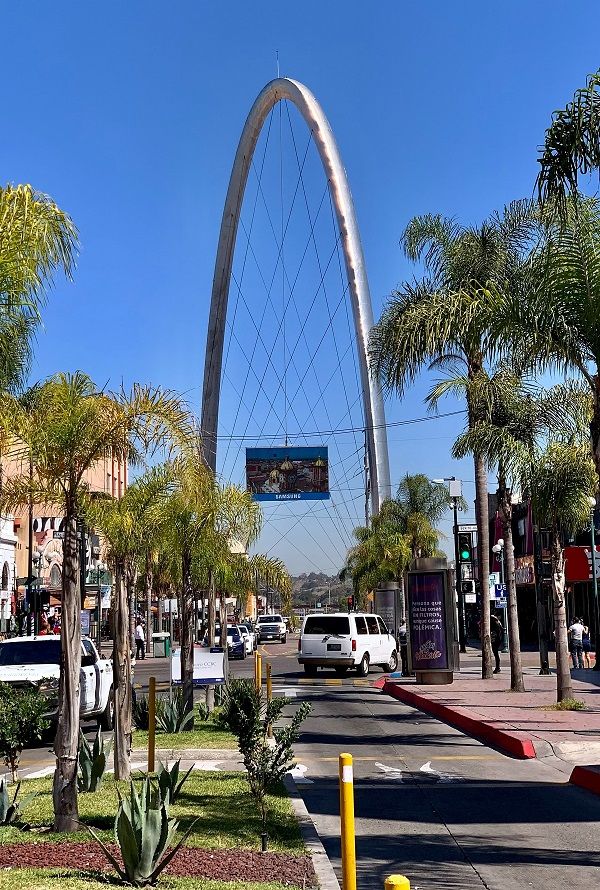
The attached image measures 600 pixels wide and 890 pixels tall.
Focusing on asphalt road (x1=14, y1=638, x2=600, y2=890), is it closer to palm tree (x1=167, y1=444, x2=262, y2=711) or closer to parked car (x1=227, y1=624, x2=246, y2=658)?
palm tree (x1=167, y1=444, x2=262, y2=711)

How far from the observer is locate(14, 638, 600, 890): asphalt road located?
852cm

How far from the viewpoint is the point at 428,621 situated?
29.1m

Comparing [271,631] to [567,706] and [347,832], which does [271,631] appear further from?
[347,832]

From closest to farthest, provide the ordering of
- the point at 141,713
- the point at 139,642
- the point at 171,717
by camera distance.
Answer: the point at 171,717, the point at 141,713, the point at 139,642

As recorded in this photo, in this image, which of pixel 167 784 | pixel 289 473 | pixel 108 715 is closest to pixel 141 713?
pixel 108 715

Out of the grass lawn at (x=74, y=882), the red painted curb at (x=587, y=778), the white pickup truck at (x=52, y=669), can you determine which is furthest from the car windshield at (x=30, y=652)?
the grass lawn at (x=74, y=882)

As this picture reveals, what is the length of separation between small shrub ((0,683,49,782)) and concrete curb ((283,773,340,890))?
293cm

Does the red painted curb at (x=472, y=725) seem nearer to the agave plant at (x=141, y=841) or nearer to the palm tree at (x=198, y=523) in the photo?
the palm tree at (x=198, y=523)

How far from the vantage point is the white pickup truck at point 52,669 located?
18672 mm

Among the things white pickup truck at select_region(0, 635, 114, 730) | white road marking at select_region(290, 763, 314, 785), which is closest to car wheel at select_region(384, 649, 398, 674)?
white pickup truck at select_region(0, 635, 114, 730)

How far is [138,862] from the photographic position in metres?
7.40

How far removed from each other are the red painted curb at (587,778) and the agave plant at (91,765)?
554cm

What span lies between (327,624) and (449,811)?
24.5 m

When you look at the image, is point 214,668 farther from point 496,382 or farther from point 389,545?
point 389,545
